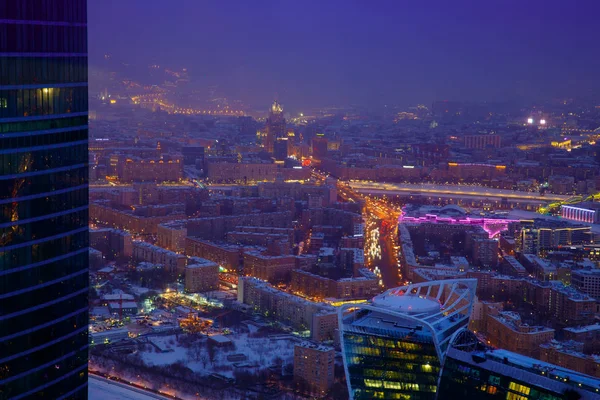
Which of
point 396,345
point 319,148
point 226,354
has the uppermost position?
point 319,148

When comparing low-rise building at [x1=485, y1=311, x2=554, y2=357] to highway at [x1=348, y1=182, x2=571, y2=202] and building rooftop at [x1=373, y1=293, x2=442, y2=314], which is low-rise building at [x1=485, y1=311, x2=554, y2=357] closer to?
building rooftop at [x1=373, y1=293, x2=442, y2=314]

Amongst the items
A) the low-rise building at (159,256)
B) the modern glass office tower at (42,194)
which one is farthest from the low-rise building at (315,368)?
the low-rise building at (159,256)

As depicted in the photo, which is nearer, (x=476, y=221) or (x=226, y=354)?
(x=226, y=354)

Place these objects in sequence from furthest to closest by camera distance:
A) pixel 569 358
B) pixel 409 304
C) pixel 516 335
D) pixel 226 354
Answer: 1. pixel 516 335
2. pixel 226 354
3. pixel 569 358
4. pixel 409 304

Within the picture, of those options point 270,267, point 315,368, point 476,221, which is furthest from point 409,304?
point 476,221

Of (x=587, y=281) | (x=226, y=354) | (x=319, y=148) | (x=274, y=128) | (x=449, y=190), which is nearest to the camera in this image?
(x=226, y=354)

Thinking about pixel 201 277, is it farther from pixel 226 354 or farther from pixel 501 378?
pixel 501 378
